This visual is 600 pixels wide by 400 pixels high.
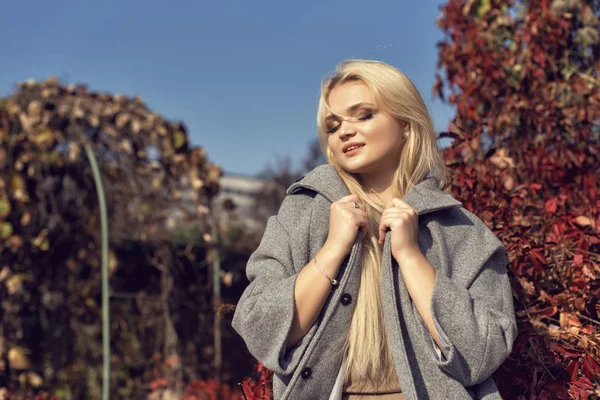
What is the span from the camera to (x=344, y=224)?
187 centimetres

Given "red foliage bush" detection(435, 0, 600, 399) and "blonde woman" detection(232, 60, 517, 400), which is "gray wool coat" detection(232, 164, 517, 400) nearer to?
"blonde woman" detection(232, 60, 517, 400)

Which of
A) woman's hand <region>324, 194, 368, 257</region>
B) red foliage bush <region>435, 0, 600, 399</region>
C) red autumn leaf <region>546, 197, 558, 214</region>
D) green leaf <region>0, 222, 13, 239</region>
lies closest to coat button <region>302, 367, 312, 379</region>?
woman's hand <region>324, 194, 368, 257</region>

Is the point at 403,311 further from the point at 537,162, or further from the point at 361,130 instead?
the point at 537,162

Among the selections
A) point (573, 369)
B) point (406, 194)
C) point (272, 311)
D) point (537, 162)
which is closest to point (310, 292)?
point (272, 311)

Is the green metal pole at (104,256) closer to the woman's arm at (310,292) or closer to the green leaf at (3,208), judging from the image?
the green leaf at (3,208)

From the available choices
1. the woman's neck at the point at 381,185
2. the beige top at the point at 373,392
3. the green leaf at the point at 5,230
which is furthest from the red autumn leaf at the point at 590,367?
the green leaf at the point at 5,230

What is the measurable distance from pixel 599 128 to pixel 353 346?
202 cm

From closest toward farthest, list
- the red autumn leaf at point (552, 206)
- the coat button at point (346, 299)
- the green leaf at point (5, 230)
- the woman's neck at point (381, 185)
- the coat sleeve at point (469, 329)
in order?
the coat sleeve at point (469, 329), the coat button at point (346, 299), the woman's neck at point (381, 185), the red autumn leaf at point (552, 206), the green leaf at point (5, 230)

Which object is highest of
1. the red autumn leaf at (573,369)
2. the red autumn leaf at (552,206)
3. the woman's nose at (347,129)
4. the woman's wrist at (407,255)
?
the woman's nose at (347,129)

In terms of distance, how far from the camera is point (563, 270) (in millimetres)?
2404

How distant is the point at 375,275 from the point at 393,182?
304mm

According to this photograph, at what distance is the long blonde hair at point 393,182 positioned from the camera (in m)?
1.90

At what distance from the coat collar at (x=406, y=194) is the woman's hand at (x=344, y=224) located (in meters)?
0.10

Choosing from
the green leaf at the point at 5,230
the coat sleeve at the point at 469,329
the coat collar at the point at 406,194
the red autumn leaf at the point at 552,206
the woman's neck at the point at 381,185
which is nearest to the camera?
the coat sleeve at the point at 469,329
